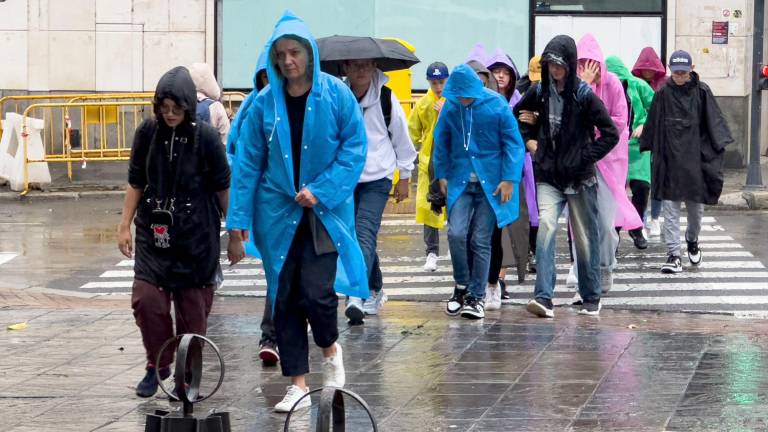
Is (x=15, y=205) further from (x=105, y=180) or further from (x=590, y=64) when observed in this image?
(x=590, y=64)

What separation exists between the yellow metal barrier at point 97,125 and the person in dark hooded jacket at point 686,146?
8.56 meters

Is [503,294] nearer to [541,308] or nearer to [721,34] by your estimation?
[541,308]

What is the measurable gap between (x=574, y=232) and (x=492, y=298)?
0.83 metres

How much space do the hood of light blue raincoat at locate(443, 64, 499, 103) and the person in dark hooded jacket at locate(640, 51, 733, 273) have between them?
10.1 feet

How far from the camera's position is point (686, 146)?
1241cm

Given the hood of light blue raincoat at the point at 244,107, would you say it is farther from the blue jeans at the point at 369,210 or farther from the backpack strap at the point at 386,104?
the backpack strap at the point at 386,104

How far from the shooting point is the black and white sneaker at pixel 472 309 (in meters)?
9.70

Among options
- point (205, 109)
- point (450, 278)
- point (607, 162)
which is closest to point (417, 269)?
point (450, 278)

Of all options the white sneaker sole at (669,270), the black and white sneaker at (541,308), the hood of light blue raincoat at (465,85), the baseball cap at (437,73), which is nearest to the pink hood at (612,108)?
the hood of light blue raincoat at (465,85)

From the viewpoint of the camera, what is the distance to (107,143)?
67.2 feet

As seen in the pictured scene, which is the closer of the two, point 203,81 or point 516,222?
point 203,81

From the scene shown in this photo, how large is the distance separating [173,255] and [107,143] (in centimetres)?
1350

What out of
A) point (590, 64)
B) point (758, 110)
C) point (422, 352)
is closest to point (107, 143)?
point (758, 110)

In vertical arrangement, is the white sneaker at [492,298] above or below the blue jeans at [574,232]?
below
